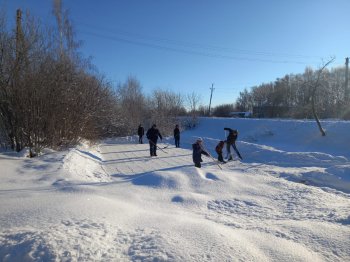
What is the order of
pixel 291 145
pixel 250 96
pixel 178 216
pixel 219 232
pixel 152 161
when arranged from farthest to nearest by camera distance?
pixel 250 96 < pixel 291 145 < pixel 152 161 < pixel 178 216 < pixel 219 232

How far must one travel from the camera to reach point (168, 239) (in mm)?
4359

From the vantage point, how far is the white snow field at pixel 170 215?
13.3 feet

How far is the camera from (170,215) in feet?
18.8

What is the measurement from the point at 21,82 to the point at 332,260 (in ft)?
41.1

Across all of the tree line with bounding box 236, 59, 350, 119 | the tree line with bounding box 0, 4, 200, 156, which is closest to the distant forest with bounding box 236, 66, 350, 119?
the tree line with bounding box 236, 59, 350, 119

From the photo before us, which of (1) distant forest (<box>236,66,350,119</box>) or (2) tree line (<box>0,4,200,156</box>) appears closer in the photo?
(2) tree line (<box>0,4,200,156</box>)

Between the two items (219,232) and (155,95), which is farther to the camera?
(155,95)

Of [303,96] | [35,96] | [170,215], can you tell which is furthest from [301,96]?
[170,215]

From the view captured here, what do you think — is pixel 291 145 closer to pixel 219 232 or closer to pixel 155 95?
pixel 219 232

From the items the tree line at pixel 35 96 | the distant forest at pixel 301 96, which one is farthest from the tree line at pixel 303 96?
the tree line at pixel 35 96

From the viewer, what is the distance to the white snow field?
4055mm

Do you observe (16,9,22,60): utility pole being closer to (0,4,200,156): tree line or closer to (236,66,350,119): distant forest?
(0,4,200,156): tree line

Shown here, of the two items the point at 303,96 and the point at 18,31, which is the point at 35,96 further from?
the point at 303,96

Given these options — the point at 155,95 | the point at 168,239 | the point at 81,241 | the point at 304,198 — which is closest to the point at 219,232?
the point at 168,239
